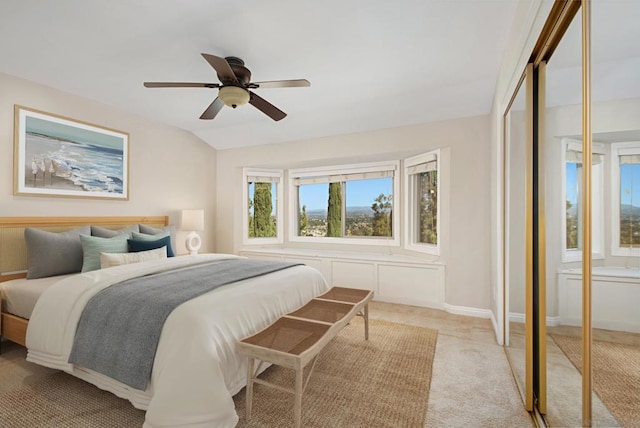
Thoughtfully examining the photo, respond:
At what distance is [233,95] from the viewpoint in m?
2.45

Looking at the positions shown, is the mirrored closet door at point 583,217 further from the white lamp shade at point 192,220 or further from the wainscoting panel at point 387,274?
the white lamp shade at point 192,220

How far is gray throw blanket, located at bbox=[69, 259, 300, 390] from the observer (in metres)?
1.67

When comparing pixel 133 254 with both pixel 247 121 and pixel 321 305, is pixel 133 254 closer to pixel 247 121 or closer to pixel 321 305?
pixel 321 305

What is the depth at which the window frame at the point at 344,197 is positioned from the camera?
4.47m

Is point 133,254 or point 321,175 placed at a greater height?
point 321,175

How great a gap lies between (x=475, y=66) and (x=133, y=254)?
3.57 m

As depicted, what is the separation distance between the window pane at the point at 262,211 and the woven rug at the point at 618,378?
186 inches

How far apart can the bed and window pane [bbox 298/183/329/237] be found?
2.25 metres

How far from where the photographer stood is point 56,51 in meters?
2.54

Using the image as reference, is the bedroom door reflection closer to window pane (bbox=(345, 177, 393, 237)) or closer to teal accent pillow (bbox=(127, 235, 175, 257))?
window pane (bbox=(345, 177, 393, 237))

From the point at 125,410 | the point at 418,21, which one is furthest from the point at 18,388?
the point at 418,21

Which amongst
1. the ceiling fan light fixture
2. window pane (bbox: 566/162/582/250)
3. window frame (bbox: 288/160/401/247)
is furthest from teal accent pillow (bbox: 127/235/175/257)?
window pane (bbox: 566/162/582/250)

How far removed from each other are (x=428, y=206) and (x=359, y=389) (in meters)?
2.70

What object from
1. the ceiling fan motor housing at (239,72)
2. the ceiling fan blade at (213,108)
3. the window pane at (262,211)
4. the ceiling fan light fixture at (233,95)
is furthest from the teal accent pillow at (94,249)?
the window pane at (262,211)
